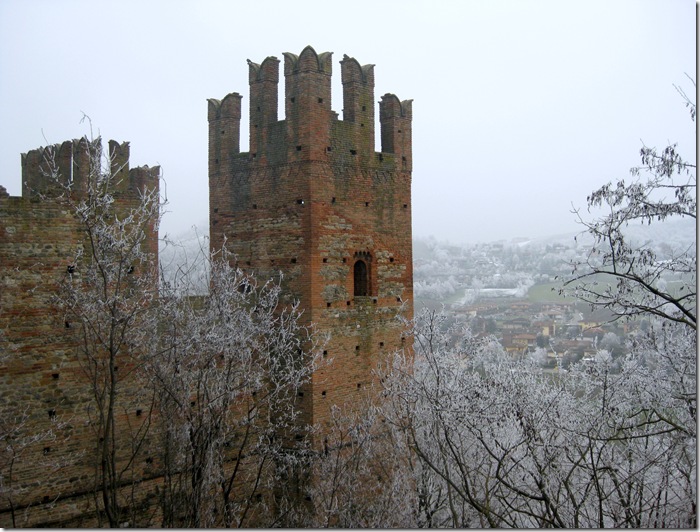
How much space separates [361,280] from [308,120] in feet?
12.4

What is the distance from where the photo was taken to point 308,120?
1379 cm

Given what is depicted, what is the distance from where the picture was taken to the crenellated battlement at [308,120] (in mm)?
13875

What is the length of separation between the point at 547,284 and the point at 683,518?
79.5 ft

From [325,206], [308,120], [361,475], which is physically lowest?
[361,475]

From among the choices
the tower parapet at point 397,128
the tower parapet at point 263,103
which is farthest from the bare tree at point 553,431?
the tower parapet at point 263,103

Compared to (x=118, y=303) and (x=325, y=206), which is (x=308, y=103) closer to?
(x=325, y=206)

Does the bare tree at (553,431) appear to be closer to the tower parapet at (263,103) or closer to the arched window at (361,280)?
the arched window at (361,280)

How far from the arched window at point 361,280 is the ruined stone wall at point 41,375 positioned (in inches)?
217

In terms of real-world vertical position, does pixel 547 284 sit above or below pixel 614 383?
above

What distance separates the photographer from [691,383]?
459 inches

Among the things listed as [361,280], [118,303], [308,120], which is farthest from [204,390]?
[308,120]

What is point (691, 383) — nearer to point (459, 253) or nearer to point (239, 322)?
point (239, 322)

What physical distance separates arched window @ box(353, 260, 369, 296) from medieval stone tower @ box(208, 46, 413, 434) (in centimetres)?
2

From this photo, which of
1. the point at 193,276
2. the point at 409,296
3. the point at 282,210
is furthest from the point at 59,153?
the point at 409,296
